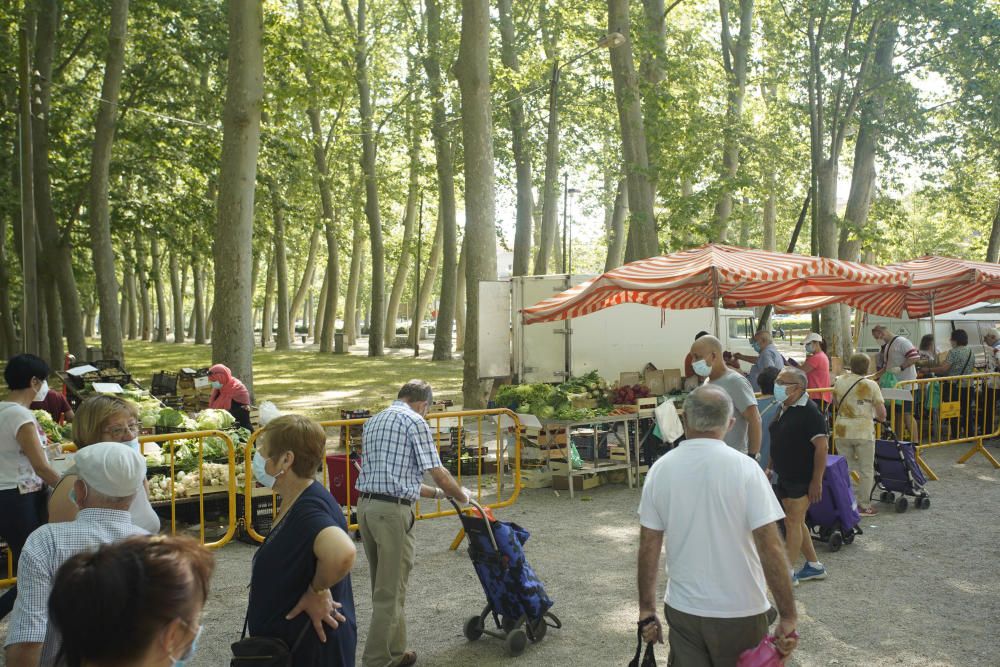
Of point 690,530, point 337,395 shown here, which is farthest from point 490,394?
point 690,530

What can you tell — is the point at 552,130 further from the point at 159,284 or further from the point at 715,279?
the point at 159,284

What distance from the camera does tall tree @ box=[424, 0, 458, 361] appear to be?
92.9 feet

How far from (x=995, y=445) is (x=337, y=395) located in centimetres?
1563

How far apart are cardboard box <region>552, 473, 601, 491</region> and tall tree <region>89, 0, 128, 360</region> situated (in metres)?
14.9

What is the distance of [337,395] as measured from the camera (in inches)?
958

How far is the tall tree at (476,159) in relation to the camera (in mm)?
18000

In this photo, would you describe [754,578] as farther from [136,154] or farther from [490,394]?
[136,154]

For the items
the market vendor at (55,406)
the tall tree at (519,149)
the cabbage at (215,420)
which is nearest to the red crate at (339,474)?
the cabbage at (215,420)

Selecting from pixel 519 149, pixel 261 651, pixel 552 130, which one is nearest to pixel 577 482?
pixel 261 651

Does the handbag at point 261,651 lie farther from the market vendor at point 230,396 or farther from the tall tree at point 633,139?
the tall tree at point 633,139

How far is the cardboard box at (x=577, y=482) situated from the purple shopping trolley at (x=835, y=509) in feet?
12.7

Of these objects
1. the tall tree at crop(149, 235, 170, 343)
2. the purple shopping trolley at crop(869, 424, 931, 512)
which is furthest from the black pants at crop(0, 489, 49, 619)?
the tall tree at crop(149, 235, 170, 343)

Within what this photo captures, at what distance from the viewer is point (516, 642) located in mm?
6148

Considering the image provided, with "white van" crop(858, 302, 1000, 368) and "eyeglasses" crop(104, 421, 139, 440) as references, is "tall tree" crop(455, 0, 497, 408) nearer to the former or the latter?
"white van" crop(858, 302, 1000, 368)
